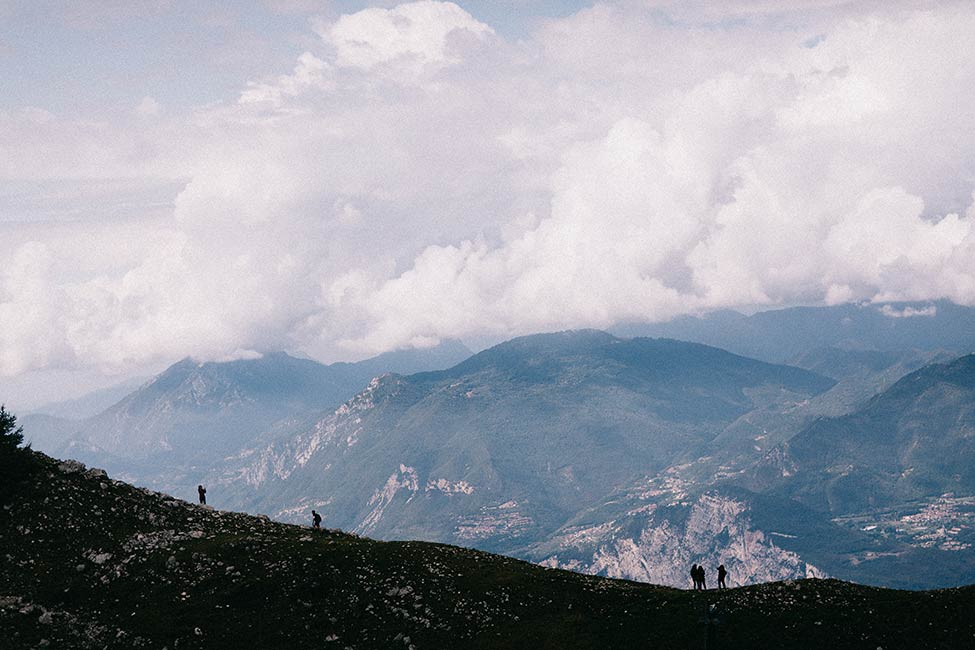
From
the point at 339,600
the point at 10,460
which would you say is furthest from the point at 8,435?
the point at 339,600

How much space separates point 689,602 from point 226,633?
4211cm

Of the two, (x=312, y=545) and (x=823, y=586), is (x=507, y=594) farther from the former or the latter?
(x=823, y=586)

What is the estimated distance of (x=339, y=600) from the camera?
79375mm

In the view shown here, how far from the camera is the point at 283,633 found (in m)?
73.9

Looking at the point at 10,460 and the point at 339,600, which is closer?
the point at 339,600

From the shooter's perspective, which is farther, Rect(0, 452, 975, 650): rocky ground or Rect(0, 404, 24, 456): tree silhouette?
Rect(0, 404, 24, 456): tree silhouette

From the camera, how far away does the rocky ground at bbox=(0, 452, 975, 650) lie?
240ft

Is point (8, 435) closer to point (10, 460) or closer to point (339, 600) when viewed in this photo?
point (10, 460)

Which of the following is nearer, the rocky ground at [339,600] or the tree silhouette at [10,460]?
the rocky ground at [339,600]

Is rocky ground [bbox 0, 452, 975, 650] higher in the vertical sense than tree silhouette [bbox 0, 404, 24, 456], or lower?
lower

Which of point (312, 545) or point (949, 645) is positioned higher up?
point (312, 545)

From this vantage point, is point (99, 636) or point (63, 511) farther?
point (63, 511)

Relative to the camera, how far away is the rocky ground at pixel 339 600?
7306 cm

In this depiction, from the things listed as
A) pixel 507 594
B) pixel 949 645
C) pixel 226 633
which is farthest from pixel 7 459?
pixel 949 645
